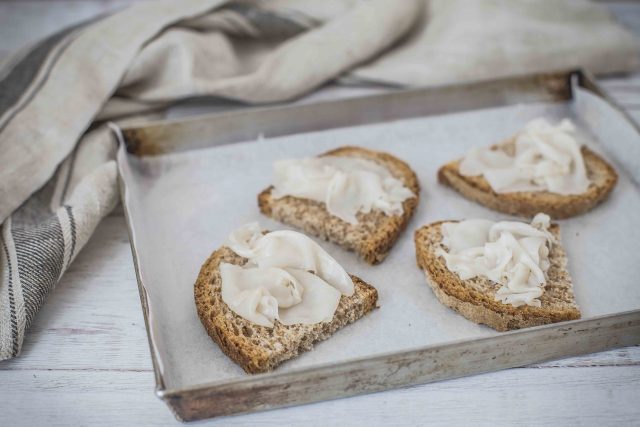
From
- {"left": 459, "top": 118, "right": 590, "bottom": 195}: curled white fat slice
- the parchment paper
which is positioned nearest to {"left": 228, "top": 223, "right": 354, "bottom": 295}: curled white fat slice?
the parchment paper

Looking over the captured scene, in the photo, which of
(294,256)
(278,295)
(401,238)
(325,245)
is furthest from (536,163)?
(278,295)

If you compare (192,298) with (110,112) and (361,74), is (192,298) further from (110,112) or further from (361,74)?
(361,74)

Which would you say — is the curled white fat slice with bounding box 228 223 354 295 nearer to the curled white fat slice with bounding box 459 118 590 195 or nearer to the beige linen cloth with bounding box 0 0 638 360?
the beige linen cloth with bounding box 0 0 638 360

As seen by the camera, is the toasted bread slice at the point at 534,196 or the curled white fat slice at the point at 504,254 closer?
the curled white fat slice at the point at 504,254

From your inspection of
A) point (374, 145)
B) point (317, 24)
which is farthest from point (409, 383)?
point (317, 24)

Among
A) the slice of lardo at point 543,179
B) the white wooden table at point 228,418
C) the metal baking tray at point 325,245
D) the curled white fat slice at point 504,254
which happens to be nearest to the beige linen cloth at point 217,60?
the metal baking tray at point 325,245

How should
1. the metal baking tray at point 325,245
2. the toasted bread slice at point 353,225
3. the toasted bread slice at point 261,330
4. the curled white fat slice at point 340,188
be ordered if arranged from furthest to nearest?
the curled white fat slice at point 340,188 < the toasted bread slice at point 353,225 < the toasted bread slice at point 261,330 < the metal baking tray at point 325,245

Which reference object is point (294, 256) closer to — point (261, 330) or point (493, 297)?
point (261, 330)

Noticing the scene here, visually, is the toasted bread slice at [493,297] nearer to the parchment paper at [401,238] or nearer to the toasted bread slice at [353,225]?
the parchment paper at [401,238]
